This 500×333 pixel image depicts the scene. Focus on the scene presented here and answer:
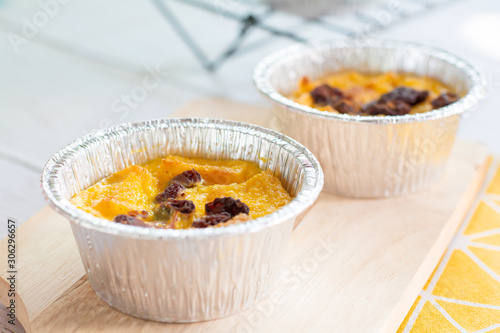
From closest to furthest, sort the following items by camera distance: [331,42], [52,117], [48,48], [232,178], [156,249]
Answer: [156,249]
[232,178]
[331,42]
[52,117]
[48,48]

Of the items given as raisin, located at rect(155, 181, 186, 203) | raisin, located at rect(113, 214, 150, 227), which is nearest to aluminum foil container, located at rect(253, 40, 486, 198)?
raisin, located at rect(155, 181, 186, 203)

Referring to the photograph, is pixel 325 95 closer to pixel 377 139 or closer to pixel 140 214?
pixel 377 139

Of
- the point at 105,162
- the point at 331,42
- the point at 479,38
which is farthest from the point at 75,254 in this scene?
the point at 479,38

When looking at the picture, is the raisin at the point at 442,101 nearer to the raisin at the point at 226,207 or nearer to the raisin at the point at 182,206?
the raisin at the point at 226,207

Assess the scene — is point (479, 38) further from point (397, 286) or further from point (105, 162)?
point (105, 162)

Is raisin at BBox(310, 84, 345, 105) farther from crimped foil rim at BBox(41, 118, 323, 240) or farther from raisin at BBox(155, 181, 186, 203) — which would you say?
raisin at BBox(155, 181, 186, 203)

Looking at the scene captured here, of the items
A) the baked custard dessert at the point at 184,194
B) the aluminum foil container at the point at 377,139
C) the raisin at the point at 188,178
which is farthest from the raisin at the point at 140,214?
the aluminum foil container at the point at 377,139
